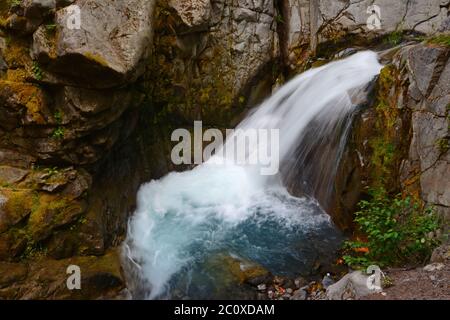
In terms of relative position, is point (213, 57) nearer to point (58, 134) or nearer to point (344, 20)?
point (344, 20)

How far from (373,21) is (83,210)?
9.25m

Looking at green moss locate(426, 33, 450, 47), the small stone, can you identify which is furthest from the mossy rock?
green moss locate(426, 33, 450, 47)

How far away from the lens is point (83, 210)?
6.61 m

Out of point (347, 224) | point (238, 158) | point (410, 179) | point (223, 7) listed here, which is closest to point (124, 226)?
point (238, 158)

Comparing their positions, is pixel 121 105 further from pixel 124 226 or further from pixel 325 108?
pixel 325 108

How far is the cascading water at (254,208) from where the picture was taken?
21.1ft
